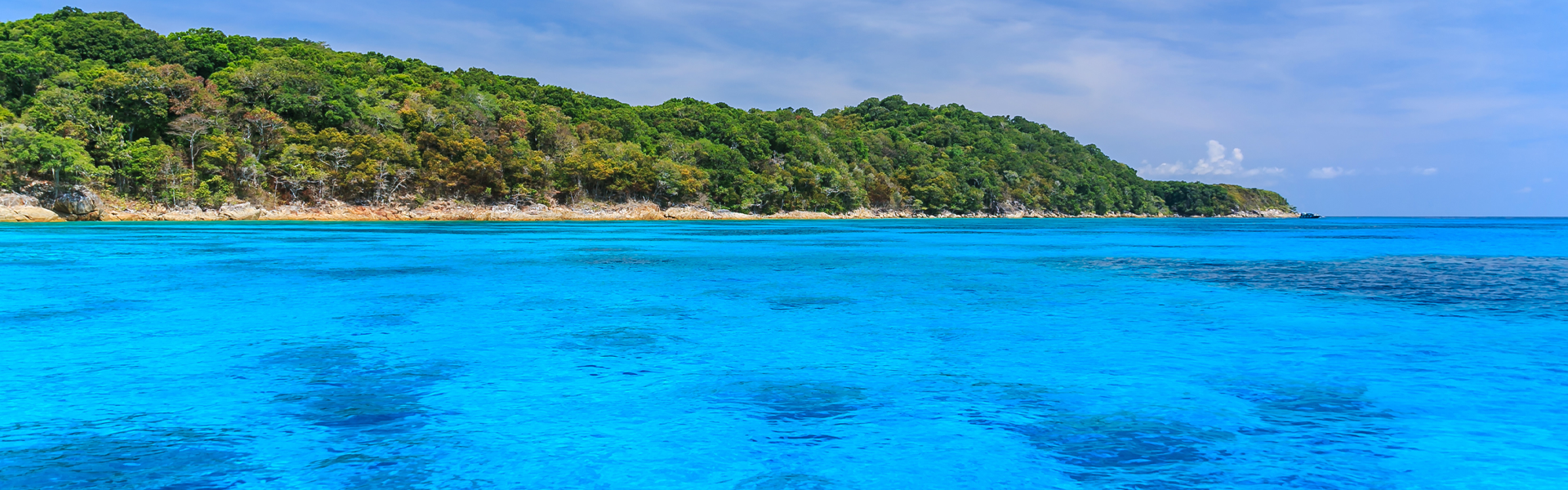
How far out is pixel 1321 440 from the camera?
16.5 ft

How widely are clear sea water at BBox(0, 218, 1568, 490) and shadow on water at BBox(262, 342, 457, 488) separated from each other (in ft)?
0.10

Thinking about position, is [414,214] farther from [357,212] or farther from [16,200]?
[16,200]

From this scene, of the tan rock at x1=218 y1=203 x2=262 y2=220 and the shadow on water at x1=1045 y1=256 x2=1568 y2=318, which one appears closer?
the shadow on water at x1=1045 y1=256 x2=1568 y2=318

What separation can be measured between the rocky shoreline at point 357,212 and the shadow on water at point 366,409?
49819 mm

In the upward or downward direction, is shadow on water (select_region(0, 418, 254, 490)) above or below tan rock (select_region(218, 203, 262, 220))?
above

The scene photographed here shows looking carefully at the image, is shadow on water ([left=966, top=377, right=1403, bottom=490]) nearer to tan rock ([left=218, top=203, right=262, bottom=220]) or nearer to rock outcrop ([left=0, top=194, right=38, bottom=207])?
rock outcrop ([left=0, top=194, right=38, bottom=207])

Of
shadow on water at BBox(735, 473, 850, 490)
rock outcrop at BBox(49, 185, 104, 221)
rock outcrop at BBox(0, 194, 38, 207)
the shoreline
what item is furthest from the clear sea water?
the shoreline

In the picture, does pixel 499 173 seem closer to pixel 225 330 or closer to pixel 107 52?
pixel 107 52

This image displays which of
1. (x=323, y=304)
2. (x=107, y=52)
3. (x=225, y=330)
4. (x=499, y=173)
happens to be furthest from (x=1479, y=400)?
(x=107, y=52)

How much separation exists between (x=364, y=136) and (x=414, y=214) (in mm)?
6688

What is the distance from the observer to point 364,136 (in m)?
57.9

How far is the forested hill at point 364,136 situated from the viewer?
50188 mm

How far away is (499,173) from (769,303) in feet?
185

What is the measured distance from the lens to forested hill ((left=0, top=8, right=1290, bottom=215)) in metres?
50.2
